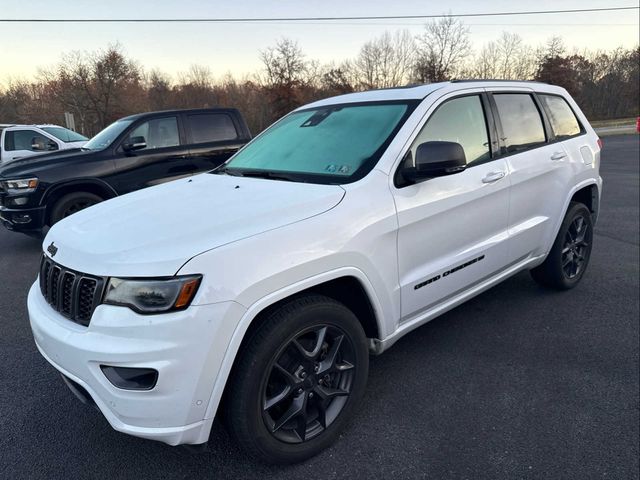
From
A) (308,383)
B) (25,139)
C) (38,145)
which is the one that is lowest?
(308,383)

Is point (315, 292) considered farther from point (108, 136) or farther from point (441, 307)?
point (108, 136)

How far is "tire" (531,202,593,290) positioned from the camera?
13.6 feet

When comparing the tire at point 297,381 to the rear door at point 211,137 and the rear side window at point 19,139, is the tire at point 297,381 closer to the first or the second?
the rear door at point 211,137

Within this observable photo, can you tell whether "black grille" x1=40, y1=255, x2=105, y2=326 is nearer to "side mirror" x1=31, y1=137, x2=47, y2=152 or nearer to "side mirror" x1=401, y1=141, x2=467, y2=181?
"side mirror" x1=401, y1=141, x2=467, y2=181

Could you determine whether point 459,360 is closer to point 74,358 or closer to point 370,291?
point 370,291

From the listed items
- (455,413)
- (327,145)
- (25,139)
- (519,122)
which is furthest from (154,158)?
(25,139)

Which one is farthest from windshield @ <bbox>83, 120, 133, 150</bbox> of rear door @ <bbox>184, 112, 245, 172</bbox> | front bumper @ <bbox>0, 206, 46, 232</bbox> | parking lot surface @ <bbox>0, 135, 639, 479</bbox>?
parking lot surface @ <bbox>0, 135, 639, 479</bbox>

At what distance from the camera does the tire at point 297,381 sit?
6.73 feet

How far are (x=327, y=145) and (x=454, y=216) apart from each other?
95 centimetres

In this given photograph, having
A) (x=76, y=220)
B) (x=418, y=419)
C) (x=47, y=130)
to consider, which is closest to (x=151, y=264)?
(x=76, y=220)

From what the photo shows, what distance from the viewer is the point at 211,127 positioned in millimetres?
7578

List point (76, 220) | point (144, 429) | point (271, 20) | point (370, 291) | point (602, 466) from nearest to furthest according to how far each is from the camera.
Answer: point (144, 429) < point (602, 466) < point (370, 291) < point (76, 220) < point (271, 20)

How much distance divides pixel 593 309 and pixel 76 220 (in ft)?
13.7

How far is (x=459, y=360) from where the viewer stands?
3.29 meters
